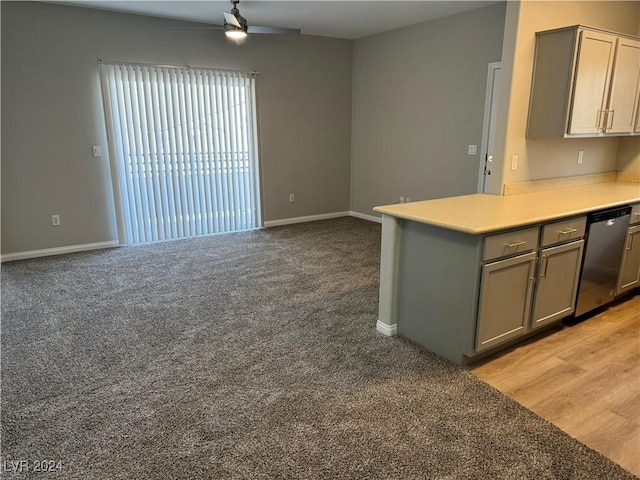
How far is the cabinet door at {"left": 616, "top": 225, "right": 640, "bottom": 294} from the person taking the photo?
3.35 meters

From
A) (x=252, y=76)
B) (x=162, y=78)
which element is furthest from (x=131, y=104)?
(x=252, y=76)

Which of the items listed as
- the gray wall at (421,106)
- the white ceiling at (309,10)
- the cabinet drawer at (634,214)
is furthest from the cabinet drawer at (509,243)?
the white ceiling at (309,10)

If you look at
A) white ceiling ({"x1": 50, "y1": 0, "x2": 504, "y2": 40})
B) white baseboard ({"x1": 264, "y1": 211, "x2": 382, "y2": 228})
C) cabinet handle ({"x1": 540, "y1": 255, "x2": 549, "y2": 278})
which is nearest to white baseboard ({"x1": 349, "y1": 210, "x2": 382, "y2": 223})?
white baseboard ({"x1": 264, "y1": 211, "x2": 382, "y2": 228})

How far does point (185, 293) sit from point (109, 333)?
0.81 meters

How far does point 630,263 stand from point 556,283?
43.3 inches

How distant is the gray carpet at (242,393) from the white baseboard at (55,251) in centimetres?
75

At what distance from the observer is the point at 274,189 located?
245 inches

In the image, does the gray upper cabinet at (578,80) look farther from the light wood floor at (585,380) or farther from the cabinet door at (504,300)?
the light wood floor at (585,380)

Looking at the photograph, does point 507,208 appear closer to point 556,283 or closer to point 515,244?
point 515,244

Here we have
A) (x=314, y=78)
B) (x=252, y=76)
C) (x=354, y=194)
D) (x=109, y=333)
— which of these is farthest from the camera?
(x=354, y=194)

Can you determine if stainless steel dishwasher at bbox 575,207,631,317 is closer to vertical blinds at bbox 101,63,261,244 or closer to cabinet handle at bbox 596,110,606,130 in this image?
cabinet handle at bbox 596,110,606,130

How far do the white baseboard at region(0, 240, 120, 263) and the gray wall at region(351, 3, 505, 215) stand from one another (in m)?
3.77

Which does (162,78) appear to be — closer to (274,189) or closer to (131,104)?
(131,104)

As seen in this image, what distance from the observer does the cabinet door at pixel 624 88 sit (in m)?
3.42
